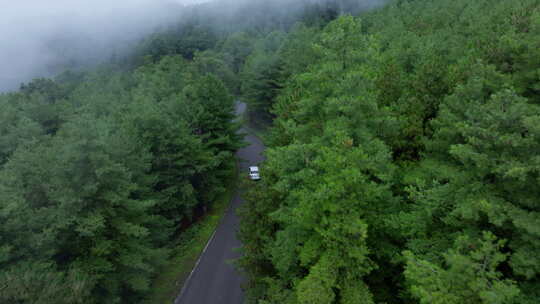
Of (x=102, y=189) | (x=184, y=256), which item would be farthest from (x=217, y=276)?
(x=102, y=189)

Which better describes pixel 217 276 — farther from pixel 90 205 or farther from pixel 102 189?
pixel 102 189

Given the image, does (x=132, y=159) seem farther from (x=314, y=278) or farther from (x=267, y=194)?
(x=314, y=278)

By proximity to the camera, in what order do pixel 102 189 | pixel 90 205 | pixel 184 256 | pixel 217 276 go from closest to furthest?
pixel 90 205 → pixel 102 189 → pixel 217 276 → pixel 184 256

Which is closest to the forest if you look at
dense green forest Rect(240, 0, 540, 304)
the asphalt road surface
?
dense green forest Rect(240, 0, 540, 304)

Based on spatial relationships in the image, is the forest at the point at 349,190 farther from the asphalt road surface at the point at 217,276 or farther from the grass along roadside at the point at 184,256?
the asphalt road surface at the point at 217,276

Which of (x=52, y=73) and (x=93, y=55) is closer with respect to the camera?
(x=52, y=73)

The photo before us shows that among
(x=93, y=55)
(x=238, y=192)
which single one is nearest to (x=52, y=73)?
(x=93, y=55)
